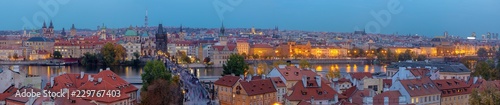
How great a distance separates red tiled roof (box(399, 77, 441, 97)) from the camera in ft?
46.3

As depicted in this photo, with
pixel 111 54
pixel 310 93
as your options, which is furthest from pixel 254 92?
pixel 111 54

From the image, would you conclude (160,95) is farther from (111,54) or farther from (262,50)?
(262,50)

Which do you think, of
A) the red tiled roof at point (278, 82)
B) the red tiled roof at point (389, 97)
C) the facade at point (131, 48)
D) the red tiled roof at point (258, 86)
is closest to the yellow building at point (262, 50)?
the facade at point (131, 48)

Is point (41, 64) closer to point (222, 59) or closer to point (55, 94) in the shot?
point (222, 59)

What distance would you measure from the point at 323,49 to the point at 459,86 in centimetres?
5173

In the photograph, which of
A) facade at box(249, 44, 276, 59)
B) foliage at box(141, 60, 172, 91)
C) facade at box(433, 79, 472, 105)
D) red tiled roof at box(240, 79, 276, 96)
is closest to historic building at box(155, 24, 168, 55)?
facade at box(249, 44, 276, 59)

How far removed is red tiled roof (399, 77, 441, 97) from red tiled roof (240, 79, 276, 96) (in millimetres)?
3565

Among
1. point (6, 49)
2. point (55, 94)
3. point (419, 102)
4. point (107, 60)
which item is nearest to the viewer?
point (55, 94)

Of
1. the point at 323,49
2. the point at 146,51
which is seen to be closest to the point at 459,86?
the point at 146,51

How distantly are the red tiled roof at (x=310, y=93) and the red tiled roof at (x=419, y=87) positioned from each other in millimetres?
1687

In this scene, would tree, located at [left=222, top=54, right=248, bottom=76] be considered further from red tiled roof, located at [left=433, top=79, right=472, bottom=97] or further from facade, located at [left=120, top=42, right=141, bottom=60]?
facade, located at [left=120, top=42, right=141, bottom=60]

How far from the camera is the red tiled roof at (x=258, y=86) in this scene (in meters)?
15.8

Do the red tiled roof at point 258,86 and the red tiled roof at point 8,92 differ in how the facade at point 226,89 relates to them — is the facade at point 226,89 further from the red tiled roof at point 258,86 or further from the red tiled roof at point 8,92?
the red tiled roof at point 8,92

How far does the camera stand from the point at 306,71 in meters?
18.4
